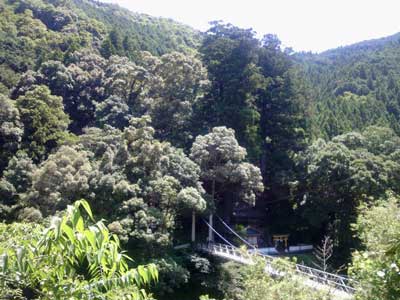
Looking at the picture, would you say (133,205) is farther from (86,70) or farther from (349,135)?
(86,70)

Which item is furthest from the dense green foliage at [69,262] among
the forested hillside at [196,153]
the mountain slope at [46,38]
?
the mountain slope at [46,38]

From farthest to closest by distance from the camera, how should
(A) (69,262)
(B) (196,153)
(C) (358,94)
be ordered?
(C) (358,94), (B) (196,153), (A) (69,262)

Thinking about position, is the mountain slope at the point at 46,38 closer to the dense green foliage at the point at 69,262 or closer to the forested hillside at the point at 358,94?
the forested hillside at the point at 358,94

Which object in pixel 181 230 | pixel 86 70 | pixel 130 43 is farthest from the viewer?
pixel 130 43

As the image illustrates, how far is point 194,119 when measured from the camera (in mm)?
24531

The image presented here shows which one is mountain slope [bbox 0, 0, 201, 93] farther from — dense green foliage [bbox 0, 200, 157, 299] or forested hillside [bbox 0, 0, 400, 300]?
dense green foliage [bbox 0, 200, 157, 299]

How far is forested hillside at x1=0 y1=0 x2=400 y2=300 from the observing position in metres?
15.9

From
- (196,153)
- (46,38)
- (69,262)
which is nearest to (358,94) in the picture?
(196,153)

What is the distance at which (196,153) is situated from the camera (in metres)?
19.9

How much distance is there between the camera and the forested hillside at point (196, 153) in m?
15.9

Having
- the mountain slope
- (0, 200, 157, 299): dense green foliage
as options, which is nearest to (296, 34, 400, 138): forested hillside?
the mountain slope

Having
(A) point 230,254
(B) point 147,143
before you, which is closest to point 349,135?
(A) point 230,254

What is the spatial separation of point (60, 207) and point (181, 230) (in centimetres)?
592

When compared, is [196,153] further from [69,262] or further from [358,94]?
[358,94]
